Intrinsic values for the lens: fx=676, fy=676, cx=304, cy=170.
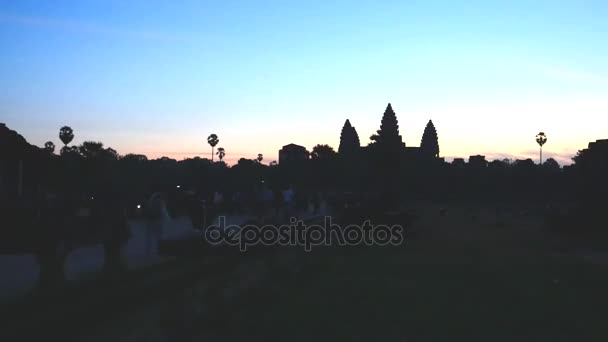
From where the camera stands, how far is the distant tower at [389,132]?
224 feet

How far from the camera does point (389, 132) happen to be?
69750 millimetres

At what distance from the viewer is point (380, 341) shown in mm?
9188

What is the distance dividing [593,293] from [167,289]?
27.5 ft

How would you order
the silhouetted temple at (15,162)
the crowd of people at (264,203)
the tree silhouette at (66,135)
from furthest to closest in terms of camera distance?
the tree silhouette at (66,135)
the crowd of people at (264,203)
the silhouetted temple at (15,162)

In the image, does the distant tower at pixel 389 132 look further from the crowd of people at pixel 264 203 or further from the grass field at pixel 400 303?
the grass field at pixel 400 303

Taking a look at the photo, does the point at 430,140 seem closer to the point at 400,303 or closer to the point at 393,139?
the point at 393,139

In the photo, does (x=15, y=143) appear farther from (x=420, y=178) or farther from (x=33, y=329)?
(x=420, y=178)

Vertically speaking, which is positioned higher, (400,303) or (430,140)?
(430,140)

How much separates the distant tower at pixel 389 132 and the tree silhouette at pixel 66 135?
38.4m

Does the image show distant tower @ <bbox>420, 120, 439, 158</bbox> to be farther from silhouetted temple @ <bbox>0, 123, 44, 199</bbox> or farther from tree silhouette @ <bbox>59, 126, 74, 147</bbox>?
silhouetted temple @ <bbox>0, 123, 44, 199</bbox>

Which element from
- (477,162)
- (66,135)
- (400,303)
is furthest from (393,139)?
(400,303)

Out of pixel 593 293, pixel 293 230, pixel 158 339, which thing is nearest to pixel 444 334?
pixel 158 339

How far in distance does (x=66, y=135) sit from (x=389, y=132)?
40.5 metres

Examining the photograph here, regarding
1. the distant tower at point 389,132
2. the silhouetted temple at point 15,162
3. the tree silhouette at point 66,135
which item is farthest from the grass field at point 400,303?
the tree silhouette at point 66,135
